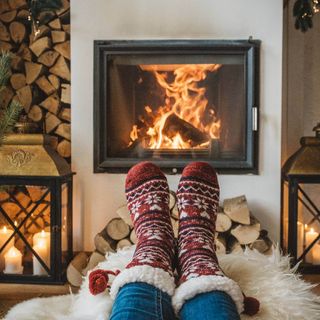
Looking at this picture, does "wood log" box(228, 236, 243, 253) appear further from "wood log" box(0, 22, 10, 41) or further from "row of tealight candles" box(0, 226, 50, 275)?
"wood log" box(0, 22, 10, 41)

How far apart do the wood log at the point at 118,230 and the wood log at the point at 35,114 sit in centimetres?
66

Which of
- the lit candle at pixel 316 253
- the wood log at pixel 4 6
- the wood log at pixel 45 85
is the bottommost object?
the lit candle at pixel 316 253

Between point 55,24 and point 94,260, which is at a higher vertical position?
point 55,24

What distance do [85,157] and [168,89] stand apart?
0.50 meters

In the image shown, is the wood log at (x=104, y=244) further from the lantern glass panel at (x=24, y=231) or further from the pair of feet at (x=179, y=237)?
the pair of feet at (x=179, y=237)

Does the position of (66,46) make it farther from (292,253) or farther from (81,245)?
(292,253)

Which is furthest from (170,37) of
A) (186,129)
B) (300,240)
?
(300,240)

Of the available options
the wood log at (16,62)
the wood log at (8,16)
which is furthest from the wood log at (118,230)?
the wood log at (8,16)

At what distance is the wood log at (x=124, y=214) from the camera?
6.53ft

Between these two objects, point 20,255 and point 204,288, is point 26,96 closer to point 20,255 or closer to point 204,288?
point 20,255

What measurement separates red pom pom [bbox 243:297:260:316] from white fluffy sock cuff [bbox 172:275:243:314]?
80 millimetres

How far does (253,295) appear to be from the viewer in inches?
46.6

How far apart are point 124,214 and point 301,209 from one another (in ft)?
2.56

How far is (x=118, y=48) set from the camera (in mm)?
2115
